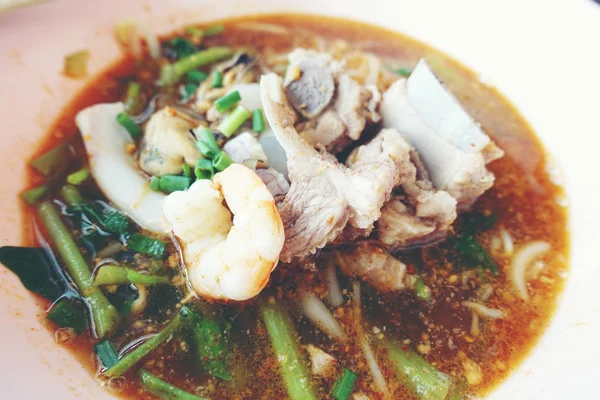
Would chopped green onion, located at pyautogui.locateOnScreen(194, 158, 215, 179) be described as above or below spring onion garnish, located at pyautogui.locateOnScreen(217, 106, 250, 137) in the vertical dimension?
below

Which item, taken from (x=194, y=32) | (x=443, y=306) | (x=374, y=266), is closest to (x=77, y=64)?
(x=194, y=32)

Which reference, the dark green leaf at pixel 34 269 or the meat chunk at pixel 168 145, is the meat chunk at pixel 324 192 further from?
the dark green leaf at pixel 34 269

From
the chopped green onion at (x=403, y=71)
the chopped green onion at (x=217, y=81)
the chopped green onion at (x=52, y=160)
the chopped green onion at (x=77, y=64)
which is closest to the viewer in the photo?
the chopped green onion at (x=52, y=160)

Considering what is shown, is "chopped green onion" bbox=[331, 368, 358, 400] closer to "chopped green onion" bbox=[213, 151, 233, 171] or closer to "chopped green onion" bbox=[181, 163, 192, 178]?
"chopped green onion" bbox=[213, 151, 233, 171]

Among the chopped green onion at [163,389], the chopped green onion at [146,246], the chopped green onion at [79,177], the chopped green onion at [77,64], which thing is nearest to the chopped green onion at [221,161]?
the chopped green onion at [146,246]

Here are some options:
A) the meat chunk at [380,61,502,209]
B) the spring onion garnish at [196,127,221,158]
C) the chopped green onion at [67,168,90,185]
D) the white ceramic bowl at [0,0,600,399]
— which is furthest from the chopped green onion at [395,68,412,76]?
the chopped green onion at [67,168,90,185]

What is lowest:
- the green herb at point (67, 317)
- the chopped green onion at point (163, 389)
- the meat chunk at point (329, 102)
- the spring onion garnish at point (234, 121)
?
the chopped green onion at point (163, 389)

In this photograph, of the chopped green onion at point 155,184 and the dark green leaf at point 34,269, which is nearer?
the dark green leaf at point 34,269
